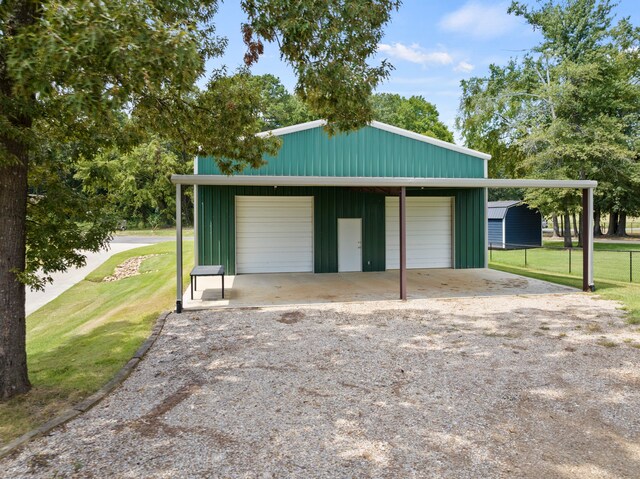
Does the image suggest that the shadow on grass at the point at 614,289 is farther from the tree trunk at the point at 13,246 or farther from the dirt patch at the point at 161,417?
the tree trunk at the point at 13,246

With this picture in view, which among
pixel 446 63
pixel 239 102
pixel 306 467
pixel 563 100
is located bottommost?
pixel 306 467

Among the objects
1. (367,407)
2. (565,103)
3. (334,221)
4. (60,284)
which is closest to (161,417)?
(367,407)

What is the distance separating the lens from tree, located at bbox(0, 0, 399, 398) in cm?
297

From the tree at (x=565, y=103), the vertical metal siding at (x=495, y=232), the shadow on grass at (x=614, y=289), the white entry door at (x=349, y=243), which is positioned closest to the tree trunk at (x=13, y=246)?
the shadow on grass at (x=614, y=289)

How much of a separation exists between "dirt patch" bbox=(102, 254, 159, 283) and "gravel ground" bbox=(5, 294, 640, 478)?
959 centimetres

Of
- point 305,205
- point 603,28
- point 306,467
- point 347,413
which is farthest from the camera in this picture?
point 603,28

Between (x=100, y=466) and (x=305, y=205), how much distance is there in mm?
9817

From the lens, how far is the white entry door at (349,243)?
1244cm

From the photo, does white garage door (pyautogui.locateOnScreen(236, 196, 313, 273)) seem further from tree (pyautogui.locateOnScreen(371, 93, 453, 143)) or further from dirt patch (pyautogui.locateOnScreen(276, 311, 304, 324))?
tree (pyautogui.locateOnScreen(371, 93, 453, 143))

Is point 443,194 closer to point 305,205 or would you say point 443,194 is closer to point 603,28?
A: point 305,205

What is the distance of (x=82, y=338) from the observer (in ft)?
23.6

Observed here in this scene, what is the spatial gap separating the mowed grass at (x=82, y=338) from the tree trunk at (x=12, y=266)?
0.27m

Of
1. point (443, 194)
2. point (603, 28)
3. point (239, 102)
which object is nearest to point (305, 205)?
point (443, 194)

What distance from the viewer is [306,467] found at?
287 centimetres
